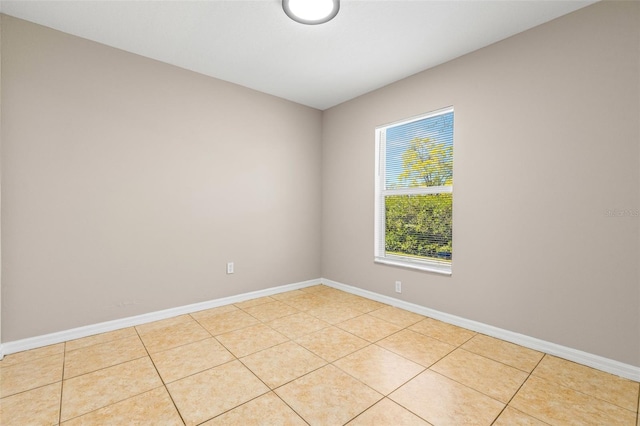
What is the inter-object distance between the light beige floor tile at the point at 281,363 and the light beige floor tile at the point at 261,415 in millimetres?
167

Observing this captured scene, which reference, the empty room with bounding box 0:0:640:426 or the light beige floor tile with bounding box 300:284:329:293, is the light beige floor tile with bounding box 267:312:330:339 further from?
the light beige floor tile with bounding box 300:284:329:293

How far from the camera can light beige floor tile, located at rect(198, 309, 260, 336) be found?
8.80ft

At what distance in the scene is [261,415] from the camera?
5.08ft

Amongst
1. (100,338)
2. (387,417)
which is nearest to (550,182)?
(387,417)

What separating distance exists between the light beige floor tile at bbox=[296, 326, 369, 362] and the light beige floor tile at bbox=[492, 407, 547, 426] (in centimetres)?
103

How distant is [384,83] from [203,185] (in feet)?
7.90

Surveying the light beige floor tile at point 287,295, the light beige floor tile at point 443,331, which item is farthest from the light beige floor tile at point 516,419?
the light beige floor tile at point 287,295

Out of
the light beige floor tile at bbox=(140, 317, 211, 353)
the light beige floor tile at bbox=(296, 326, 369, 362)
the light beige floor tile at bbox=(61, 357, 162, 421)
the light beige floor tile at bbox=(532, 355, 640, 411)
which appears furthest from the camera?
the light beige floor tile at bbox=(140, 317, 211, 353)

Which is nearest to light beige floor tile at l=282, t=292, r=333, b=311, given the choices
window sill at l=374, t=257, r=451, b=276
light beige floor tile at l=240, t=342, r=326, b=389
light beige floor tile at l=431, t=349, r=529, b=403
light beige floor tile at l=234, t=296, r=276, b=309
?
light beige floor tile at l=234, t=296, r=276, b=309

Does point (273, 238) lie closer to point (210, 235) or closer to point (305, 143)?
point (210, 235)

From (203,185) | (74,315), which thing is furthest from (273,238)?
(74,315)

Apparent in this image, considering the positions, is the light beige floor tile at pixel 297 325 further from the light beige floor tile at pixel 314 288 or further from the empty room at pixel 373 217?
the light beige floor tile at pixel 314 288

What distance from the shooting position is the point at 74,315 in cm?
248

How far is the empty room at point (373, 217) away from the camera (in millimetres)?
1814
